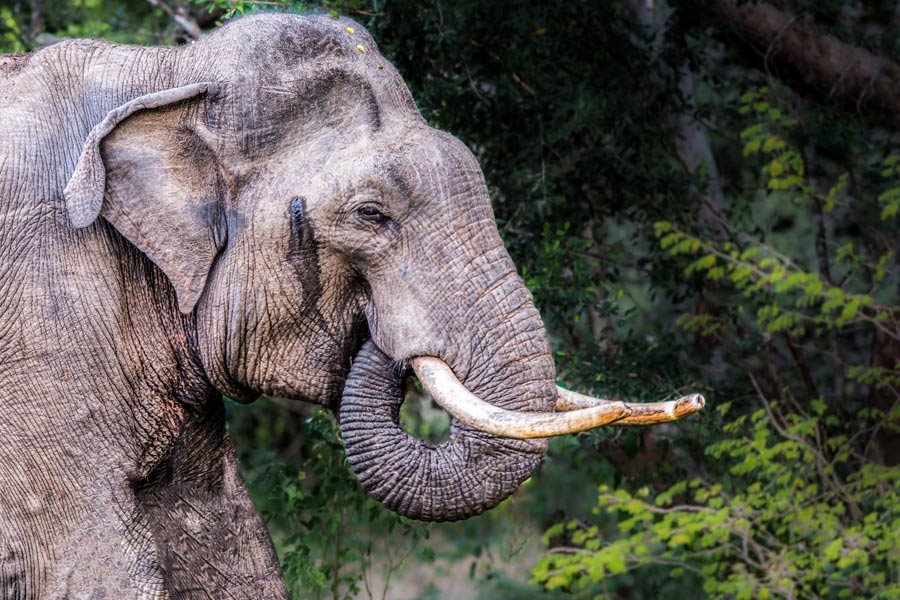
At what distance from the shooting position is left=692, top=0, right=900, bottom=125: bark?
7.59 metres

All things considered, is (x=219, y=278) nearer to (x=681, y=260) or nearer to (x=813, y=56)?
(x=681, y=260)

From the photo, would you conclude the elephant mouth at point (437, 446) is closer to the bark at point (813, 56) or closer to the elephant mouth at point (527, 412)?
the elephant mouth at point (527, 412)

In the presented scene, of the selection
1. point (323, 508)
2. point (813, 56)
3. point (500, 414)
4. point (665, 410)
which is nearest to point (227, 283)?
point (500, 414)

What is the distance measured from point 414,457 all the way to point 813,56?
462cm

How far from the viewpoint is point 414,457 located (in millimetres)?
3904

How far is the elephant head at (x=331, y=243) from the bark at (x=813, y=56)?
4.15 m

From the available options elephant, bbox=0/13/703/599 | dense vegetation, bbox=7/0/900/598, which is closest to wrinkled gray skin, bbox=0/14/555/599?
elephant, bbox=0/13/703/599

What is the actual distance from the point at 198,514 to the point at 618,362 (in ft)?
10.5

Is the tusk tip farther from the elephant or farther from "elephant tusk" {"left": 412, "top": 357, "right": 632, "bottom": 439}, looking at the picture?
the elephant

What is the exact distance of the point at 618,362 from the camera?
7141 millimetres

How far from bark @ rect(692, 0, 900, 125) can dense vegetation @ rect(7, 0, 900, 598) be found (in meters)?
0.01

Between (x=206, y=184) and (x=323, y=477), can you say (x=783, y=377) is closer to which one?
(x=323, y=477)

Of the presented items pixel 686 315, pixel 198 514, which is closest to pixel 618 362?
pixel 686 315

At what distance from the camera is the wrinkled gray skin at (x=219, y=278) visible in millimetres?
3799
